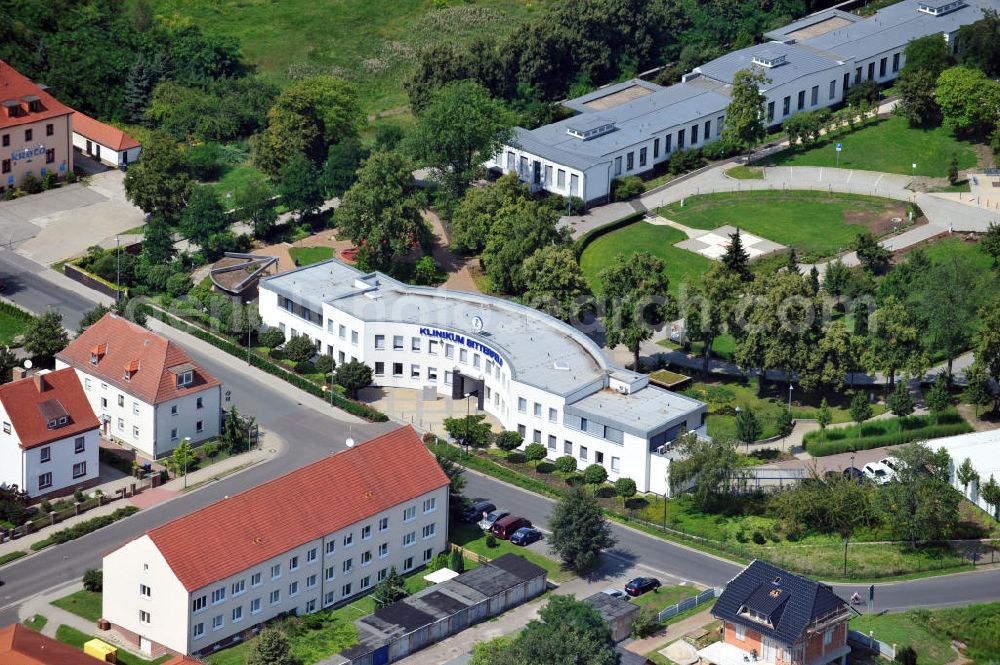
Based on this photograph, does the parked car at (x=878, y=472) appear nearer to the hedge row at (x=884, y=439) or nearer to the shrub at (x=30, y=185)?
the hedge row at (x=884, y=439)

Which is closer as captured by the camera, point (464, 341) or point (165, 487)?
point (165, 487)

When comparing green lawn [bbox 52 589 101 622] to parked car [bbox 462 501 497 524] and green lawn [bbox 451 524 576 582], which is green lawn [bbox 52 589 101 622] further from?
parked car [bbox 462 501 497 524]

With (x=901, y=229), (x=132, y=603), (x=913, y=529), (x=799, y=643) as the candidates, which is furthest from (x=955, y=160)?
(x=132, y=603)

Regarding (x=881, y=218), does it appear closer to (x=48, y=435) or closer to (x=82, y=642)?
(x=48, y=435)

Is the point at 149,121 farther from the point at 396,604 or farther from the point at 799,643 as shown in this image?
the point at 799,643

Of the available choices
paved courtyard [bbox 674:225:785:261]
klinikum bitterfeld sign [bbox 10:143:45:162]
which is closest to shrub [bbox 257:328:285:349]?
paved courtyard [bbox 674:225:785:261]

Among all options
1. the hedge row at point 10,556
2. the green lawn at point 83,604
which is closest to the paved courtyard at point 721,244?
the green lawn at point 83,604

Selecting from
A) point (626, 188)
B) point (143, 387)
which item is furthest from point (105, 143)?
point (143, 387)
